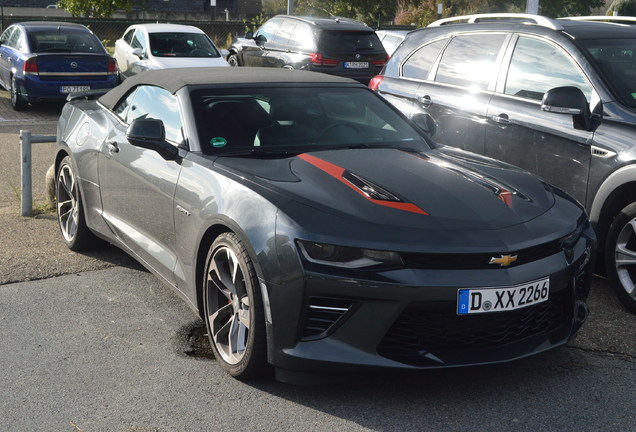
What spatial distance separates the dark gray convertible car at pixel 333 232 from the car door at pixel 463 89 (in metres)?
1.20

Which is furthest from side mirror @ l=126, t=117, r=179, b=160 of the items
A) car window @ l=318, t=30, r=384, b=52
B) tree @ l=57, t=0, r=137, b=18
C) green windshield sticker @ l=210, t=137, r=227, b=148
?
tree @ l=57, t=0, r=137, b=18

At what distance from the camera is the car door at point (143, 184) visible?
16.2 ft

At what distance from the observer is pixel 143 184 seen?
5223 millimetres

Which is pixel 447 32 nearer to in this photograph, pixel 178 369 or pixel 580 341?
pixel 580 341

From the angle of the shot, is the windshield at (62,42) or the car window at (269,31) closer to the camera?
the windshield at (62,42)

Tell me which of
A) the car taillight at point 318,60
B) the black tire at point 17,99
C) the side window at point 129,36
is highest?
the side window at point 129,36

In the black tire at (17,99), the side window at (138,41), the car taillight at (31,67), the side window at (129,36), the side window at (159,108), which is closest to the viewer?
the side window at (159,108)

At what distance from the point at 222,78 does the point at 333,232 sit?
6.34ft

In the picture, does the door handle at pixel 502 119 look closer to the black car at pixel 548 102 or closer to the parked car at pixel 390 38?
the black car at pixel 548 102

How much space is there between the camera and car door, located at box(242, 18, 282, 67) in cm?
1830

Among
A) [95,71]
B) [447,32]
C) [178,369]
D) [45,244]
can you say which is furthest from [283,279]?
[95,71]

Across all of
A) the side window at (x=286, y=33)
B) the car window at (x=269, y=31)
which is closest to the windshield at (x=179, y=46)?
the car window at (x=269, y=31)

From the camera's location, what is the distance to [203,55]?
683 inches

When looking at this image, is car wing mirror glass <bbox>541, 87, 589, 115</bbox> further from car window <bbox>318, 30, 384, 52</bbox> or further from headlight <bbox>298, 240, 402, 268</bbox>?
car window <bbox>318, 30, 384, 52</bbox>
